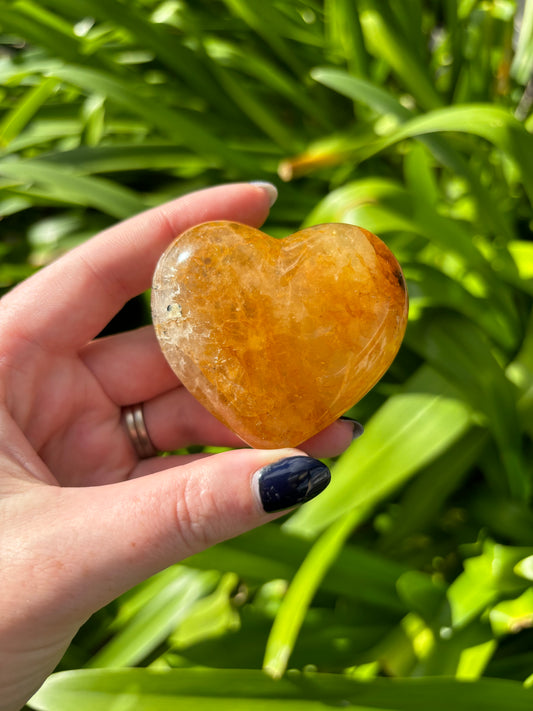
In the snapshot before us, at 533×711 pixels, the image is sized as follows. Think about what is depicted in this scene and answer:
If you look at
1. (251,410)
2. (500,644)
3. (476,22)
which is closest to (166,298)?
(251,410)

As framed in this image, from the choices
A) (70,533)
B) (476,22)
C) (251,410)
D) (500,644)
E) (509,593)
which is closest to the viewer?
(70,533)

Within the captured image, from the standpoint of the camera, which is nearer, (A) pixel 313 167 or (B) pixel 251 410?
(B) pixel 251 410

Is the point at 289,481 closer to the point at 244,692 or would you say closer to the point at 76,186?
the point at 244,692

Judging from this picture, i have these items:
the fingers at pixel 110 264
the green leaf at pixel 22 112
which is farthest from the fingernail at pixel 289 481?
the green leaf at pixel 22 112

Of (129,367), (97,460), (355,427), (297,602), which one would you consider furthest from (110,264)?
(297,602)

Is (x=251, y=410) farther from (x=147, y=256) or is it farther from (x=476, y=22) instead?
(x=476, y=22)

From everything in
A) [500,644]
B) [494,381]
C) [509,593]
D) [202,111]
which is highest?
[202,111]

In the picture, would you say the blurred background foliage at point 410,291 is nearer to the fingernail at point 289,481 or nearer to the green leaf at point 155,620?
the green leaf at point 155,620
